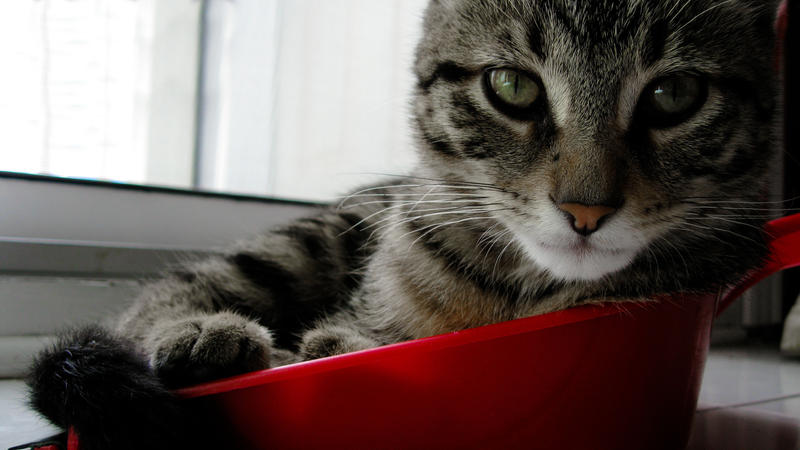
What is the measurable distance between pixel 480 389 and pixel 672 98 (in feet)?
1.37

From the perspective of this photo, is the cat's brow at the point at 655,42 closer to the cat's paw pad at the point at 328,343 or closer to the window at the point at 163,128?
the window at the point at 163,128

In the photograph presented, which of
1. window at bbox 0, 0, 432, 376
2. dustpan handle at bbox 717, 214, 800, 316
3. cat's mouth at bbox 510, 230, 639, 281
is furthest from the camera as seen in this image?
window at bbox 0, 0, 432, 376

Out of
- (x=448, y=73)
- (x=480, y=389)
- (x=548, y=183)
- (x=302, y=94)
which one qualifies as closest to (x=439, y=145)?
(x=448, y=73)

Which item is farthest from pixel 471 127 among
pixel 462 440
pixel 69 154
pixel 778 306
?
pixel 778 306

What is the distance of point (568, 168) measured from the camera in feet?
2.20

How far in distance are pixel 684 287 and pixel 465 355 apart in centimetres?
31

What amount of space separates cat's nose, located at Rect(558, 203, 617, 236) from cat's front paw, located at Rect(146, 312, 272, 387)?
40cm

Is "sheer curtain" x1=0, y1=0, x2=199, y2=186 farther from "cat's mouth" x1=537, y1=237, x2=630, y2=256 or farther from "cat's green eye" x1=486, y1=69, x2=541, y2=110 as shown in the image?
"cat's mouth" x1=537, y1=237, x2=630, y2=256

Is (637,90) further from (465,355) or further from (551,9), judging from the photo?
(465,355)

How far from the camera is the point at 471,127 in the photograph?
80 centimetres

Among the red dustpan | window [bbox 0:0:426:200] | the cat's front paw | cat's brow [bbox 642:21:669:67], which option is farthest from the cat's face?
the cat's front paw

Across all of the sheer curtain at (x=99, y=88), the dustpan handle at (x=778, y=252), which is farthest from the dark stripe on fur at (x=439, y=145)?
the sheer curtain at (x=99, y=88)

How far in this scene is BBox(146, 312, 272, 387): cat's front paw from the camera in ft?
2.28

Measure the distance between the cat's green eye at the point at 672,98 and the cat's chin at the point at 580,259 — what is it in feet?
0.56
